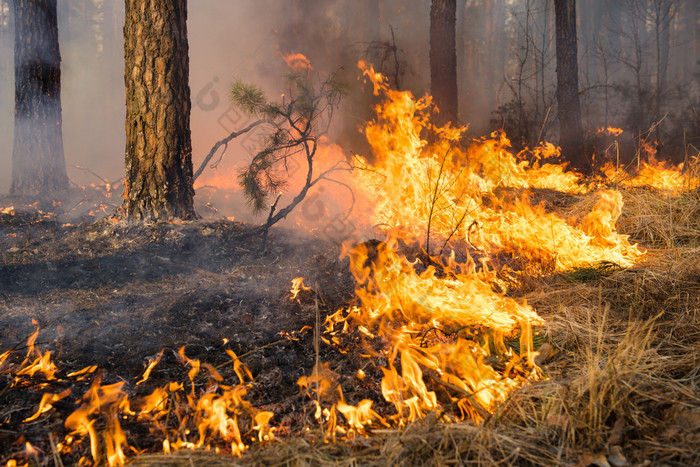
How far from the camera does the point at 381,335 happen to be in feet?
8.59

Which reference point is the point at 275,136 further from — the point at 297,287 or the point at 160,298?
the point at 160,298

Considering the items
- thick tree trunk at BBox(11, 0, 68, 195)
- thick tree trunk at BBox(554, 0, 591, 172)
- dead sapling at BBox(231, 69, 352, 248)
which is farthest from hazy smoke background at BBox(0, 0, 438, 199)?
thick tree trunk at BBox(554, 0, 591, 172)

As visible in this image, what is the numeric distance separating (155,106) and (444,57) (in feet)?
16.9

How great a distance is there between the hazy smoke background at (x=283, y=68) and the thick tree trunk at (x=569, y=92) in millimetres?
511

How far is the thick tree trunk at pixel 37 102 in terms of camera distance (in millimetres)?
6090

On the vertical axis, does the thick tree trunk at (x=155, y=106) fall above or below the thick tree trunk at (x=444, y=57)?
below

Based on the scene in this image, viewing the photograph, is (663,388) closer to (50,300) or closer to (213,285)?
(213,285)

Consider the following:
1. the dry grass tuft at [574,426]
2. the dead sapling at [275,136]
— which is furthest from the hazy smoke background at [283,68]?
the dry grass tuft at [574,426]

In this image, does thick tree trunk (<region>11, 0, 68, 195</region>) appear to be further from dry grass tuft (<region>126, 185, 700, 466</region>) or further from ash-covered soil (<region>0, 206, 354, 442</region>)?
dry grass tuft (<region>126, 185, 700, 466</region>)

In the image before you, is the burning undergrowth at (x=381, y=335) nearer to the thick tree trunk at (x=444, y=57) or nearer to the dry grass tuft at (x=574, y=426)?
the dry grass tuft at (x=574, y=426)

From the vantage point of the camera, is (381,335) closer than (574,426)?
No

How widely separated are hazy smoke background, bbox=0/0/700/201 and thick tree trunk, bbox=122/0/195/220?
8.03 ft

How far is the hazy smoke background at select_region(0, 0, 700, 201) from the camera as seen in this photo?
12188mm

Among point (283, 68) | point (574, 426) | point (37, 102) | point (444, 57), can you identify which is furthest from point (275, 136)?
point (283, 68)
